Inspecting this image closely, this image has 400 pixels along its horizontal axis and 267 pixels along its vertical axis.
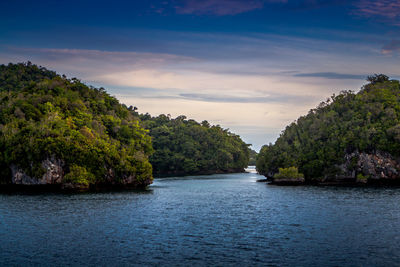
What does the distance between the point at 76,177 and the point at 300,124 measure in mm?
97762

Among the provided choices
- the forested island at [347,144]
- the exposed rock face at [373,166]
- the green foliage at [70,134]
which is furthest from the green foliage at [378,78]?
the green foliage at [70,134]

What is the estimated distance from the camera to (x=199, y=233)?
129 feet

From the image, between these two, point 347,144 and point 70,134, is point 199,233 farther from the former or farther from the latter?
point 347,144

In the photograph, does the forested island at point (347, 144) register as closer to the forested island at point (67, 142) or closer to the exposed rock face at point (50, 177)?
the forested island at point (67, 142)

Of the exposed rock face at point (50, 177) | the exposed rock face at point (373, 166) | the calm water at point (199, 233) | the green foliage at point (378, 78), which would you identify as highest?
the green foliage at point (378, 78)

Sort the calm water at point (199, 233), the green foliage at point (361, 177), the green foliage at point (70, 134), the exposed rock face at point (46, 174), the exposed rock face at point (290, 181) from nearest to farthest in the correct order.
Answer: the calm water at point (199, 233) < the exposed rock face at point (46, 174) < the green foliage at point (70, 134) < the green foliage at point (361, 177) < the exposed rock face at point (290, 181)

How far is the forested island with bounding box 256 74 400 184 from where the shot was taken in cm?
10419

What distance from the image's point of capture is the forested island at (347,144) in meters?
104

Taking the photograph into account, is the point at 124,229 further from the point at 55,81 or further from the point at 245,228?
the point at 55,81

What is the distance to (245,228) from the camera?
41938 mm

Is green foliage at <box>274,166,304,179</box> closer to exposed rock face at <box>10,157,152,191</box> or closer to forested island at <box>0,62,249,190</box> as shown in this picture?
forested island at <box>0,62,249,190</box>

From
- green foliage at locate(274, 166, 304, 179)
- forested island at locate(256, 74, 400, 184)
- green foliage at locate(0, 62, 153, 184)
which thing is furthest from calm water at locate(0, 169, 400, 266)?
green foliage at locate(274, 166, 304, 179)

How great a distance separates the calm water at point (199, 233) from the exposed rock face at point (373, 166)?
46.3 meters

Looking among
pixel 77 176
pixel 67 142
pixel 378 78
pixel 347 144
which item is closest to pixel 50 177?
pixel 77 176
